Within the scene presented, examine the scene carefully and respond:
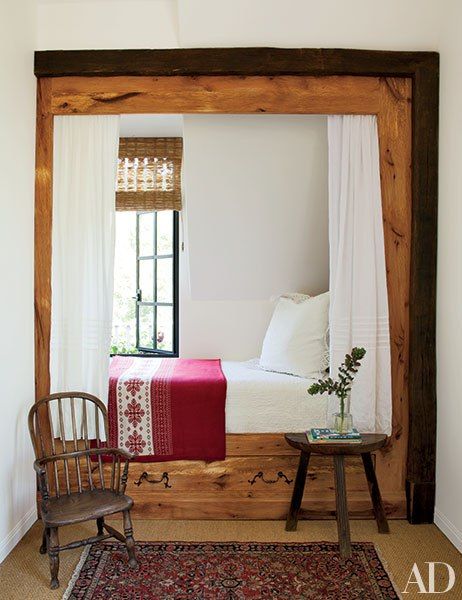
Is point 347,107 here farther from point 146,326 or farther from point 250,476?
point 146,326

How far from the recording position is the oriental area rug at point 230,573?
103 inches

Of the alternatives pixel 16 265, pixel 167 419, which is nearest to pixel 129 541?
pixel 167 419

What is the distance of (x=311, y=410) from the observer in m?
3.47

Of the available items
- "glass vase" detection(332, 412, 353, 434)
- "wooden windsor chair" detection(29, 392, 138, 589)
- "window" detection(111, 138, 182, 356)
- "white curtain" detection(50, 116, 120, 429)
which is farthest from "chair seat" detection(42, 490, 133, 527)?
"window" detection(111, 138, 182, 356)

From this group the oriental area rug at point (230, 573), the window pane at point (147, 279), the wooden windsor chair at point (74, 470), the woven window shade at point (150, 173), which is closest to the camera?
the oriental area rug at point (230, 573)

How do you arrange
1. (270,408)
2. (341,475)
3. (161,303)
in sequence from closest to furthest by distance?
(341,475), (270,408), (161,303)

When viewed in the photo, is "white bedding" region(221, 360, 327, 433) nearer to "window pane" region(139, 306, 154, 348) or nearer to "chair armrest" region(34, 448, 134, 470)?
"chair armrest" region(34, 448, 134, 470)

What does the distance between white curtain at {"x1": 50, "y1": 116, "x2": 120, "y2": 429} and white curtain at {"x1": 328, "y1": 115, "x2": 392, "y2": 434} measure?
1.25 m

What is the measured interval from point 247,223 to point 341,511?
6.58 ft

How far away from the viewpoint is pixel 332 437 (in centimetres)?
311

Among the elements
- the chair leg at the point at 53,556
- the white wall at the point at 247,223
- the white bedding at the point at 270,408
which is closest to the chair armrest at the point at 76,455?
the chair leg at the point at 53,556

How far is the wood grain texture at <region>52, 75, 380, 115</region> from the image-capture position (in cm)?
338

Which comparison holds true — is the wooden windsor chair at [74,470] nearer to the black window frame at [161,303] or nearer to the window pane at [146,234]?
the black window frame at [161,303]

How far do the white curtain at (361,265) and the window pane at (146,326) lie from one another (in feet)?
6.92
